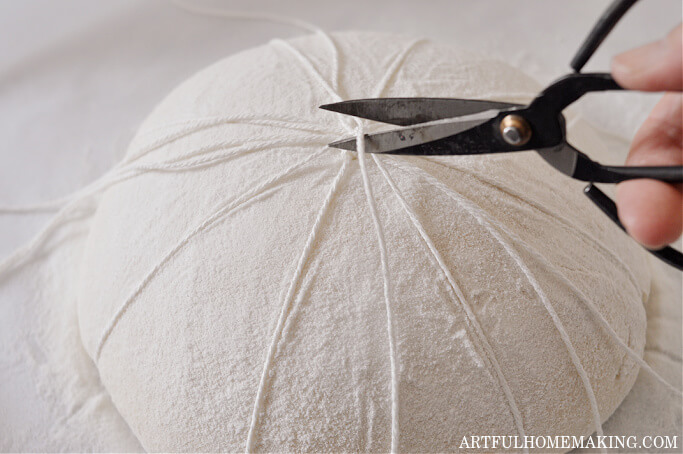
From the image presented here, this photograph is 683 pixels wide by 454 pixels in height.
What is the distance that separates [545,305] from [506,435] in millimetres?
170

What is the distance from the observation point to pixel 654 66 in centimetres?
61

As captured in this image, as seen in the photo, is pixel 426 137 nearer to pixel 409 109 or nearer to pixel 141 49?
pixel 409 109

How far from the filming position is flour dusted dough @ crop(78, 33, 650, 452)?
718mm

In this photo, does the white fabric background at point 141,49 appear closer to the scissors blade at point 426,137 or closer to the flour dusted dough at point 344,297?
the flour dusted dough at point 344,297

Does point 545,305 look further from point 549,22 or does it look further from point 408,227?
point 549,22

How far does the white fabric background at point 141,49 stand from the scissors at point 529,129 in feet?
2.30

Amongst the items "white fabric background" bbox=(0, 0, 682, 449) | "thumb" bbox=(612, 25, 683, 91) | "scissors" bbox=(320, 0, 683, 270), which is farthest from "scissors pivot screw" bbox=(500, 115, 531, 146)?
"white fabric background" bbox=(0, 0, 682, 449)

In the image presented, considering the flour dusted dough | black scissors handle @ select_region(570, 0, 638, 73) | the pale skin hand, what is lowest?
the flour dusted dough

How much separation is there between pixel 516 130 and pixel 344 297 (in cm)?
28

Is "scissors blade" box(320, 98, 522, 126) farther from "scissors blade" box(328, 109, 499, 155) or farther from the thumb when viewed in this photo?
the thumb

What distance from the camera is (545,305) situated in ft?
2.46

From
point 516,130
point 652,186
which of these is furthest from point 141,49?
point 652,186

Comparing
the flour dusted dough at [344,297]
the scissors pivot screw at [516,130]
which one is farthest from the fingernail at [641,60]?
the flour dusted dough at [344,297]

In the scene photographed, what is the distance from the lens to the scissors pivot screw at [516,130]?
0.65m
